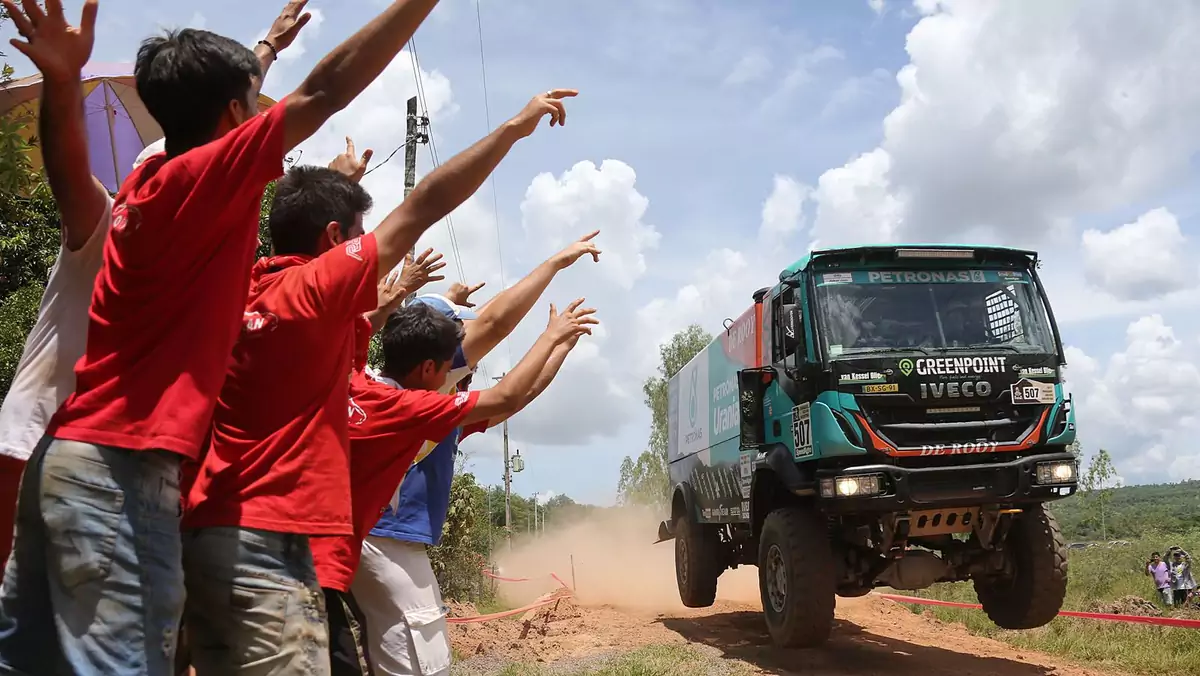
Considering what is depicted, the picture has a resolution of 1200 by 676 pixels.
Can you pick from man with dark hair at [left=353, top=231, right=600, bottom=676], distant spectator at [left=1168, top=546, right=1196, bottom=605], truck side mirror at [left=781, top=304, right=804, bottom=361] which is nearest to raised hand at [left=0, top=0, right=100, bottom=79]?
man with dark hair at [left=353, top=231, right=600, bottom=676]

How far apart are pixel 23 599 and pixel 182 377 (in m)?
0.50

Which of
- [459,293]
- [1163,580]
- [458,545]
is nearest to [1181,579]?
[1163,580]

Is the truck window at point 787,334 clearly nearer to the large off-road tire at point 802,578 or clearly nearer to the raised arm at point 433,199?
the large off-road tire at point 802,578

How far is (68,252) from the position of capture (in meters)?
2.17

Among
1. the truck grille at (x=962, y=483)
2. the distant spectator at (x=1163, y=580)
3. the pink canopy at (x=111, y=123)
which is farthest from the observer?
the distant spectator at (x=1163, y=580)

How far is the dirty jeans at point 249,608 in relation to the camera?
6.57 ft

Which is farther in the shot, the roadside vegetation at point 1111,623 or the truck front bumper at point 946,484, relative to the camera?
the roadside vegetation at point 1111,623

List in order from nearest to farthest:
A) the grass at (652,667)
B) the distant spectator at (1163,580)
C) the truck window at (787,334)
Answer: the grass at (652,667), the truck window at (787,334), the distant spectator at (1163,580)

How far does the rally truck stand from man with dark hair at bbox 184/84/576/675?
18.4 feet

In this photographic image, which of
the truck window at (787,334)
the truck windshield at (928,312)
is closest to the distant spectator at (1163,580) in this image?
the truck windshield at (928,312)

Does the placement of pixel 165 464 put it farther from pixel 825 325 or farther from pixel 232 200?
pixel 825 325

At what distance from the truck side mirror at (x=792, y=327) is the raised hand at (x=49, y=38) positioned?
21.6ft

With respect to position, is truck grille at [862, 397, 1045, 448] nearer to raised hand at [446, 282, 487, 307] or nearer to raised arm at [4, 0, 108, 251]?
raised hand at [446, 282, 487, 307]

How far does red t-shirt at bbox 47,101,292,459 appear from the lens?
189 centimetres
